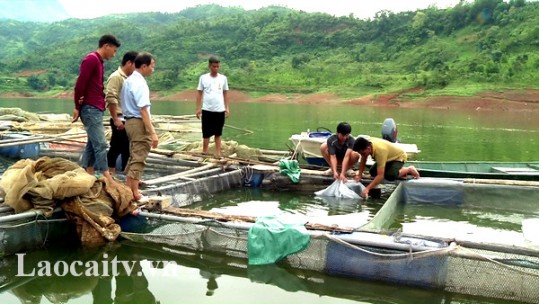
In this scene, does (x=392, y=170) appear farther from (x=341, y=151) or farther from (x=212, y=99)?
(x=212, y=99)

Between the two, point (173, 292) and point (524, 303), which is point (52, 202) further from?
point (524, 303)

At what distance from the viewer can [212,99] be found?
27.9 ft

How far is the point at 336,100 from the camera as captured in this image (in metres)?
45.5

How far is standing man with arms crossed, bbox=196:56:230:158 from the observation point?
8508 millimetres

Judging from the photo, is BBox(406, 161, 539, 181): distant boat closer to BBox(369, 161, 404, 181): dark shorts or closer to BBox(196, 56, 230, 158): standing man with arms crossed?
BBox(369, 161, 404, 181): dark shorts

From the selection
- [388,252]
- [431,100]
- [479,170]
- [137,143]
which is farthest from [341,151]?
[431,100]

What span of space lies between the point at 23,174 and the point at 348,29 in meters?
68.0

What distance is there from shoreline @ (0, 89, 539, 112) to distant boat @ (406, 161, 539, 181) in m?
28.1

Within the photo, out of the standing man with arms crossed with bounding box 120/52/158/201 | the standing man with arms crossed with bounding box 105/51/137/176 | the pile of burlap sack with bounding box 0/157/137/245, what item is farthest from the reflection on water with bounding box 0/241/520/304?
the standing man with arms crossed with bounding box 105/51/137/176

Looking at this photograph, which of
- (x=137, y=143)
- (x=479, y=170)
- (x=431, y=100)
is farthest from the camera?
(x=431, y=100)

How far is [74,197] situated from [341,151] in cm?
408

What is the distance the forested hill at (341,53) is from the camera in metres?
44.5

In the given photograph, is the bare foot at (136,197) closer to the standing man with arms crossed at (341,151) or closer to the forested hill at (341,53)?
the standing man with arms crossed at (341,151)

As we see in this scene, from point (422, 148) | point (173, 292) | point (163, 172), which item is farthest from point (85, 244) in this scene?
point (422, 148)
